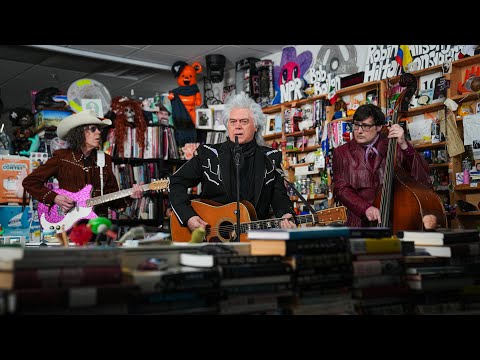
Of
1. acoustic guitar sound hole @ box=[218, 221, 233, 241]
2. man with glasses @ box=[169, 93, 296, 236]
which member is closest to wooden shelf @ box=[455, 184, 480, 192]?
man with glasses @ box=[169, 93, 296, 236]

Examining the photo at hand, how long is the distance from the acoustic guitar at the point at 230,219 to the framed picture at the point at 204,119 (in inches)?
141

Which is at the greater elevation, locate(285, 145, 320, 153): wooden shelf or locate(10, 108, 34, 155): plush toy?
locate(10, 108, 34, 155): plush toy

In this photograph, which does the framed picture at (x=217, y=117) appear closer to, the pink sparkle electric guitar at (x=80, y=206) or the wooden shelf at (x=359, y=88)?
the wooden shelf at (x=359, y=88)

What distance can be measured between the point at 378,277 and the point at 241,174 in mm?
1828

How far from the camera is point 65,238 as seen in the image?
1.52 m

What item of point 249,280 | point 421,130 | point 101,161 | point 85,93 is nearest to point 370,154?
point 421,130

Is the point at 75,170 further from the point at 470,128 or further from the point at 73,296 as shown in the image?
the point at 470,128

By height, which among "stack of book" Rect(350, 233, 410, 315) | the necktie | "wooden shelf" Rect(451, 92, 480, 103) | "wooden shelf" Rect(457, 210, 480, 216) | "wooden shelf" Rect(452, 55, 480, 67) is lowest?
"stack of book" Rect(350, 233, 410, 315)

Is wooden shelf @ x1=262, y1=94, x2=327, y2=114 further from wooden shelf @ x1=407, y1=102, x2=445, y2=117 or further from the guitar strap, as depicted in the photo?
the guitar strap

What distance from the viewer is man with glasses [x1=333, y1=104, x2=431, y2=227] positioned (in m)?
3.46

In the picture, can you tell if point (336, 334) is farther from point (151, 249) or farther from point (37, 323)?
point (37, 323)

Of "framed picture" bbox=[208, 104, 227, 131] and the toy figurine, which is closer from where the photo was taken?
the toy figurine

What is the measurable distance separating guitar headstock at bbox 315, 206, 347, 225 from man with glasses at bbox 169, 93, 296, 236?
222 millimetres

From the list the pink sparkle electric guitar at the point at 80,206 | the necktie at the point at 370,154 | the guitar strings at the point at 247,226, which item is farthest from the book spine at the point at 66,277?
the pink sparkle electric guitar at the point at 80,206
